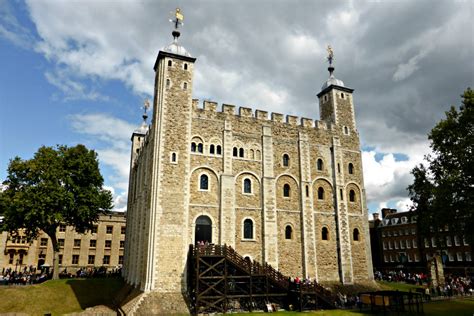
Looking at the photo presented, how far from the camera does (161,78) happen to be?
28453 millimetres

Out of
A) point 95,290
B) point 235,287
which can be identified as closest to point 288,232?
point 235,287

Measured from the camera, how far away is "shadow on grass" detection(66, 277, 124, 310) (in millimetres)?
31078

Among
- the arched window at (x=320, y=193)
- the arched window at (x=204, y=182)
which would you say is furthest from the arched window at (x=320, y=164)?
the arched window at (x=204, y=182)

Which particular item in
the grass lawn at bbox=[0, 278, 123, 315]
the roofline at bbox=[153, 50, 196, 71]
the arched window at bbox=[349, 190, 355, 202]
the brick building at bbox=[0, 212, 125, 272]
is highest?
the roofline at bbox=[153, 50, 196, 71]

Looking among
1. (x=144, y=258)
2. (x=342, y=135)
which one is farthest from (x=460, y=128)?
(x=144, y=258)

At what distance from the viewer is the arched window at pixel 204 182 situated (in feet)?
92.1

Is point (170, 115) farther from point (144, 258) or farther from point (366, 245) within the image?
point (366, 245)

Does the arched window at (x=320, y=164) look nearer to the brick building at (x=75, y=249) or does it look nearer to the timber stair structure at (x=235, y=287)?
the timber stair structure at (x=235, y=287)

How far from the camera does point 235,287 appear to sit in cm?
2417

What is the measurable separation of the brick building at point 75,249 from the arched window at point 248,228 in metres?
31.5

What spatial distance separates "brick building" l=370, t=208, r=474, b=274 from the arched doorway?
3442cm

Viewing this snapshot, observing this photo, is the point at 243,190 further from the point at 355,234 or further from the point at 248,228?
the point at 355,234

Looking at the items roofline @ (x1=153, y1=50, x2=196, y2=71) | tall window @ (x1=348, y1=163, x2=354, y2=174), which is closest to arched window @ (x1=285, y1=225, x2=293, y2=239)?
tall window @ (x1=348, y1=163, x2=354, y2=174)

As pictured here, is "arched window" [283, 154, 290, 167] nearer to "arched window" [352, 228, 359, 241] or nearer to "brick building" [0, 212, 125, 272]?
"arched window" [352, 228, 359, 241]
